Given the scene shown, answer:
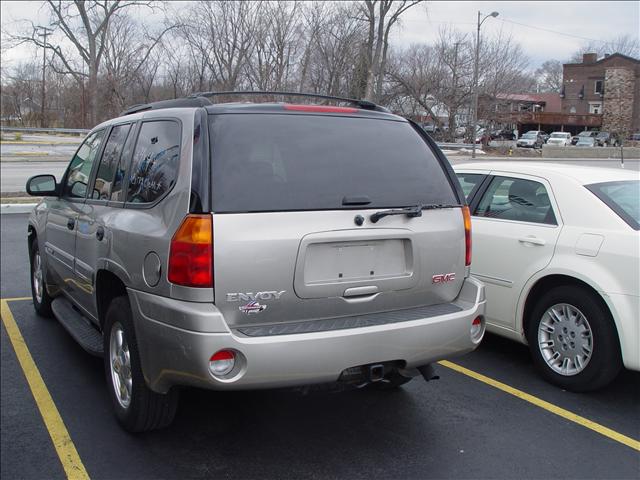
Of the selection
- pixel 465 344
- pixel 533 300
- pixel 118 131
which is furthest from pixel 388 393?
pixel 118 131

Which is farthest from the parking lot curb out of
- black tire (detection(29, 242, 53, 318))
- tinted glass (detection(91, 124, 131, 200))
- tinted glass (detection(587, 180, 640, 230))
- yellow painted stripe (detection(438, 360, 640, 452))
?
tinted glass (detection(587, 180, 640, 230))

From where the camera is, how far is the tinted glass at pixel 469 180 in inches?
219

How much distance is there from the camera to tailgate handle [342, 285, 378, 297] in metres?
3.15

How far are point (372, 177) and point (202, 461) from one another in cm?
183

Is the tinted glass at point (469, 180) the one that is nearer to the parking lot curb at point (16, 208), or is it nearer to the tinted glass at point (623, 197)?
the tinted glass at point (623, 197)

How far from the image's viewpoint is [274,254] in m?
2.92

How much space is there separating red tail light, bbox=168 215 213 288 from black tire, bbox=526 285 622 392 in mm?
2787

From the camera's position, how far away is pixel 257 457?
3367 mm

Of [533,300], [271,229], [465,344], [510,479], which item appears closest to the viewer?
[271,229]

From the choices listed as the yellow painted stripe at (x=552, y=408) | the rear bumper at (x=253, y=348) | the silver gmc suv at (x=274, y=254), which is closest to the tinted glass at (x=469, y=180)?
the yellow painted stripe at (x=552, y=408)

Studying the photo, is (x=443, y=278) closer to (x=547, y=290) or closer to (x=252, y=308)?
(x=252, y=308)

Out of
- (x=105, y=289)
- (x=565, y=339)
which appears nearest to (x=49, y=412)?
(x=105, y=289)

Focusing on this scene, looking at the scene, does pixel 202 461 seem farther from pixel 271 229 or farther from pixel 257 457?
pixel 271 229

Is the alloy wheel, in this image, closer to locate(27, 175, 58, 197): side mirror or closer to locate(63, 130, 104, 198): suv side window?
locate(63, 130, 104, 198): suv side window
